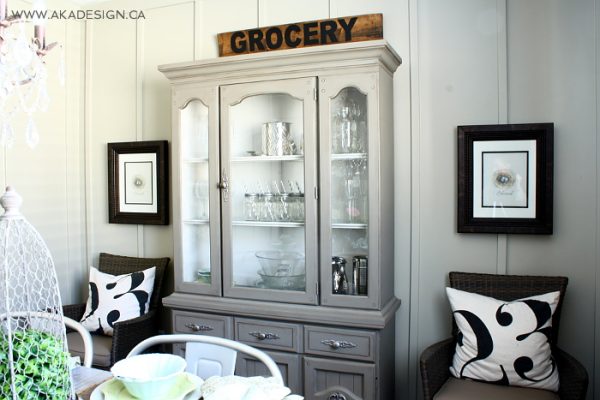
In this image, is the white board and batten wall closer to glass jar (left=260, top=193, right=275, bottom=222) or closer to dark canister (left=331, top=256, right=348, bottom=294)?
dark canister (left=331, top=256, right=348, bottom=294)

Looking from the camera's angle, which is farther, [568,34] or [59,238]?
[59,238]

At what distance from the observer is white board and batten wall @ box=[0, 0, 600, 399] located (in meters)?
2.43

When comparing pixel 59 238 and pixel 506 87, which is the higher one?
pixel 506 87

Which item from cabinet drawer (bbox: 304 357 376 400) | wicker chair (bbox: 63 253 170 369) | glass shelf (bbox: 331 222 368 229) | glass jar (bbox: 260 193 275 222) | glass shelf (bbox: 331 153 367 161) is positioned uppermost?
glass shelf (bbox: 331 153 367 161)

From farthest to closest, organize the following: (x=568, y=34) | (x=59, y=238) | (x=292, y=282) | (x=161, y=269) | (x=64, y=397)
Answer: (x=59, y=238), (x=161, y=269), (x=292, y=282), (x=568, y=34), (x=64, y=397)

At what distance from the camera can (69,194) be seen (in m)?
3.46

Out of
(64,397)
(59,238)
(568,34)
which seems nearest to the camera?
(64,397)

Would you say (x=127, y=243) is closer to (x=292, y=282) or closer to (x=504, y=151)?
(x=292, y=282)

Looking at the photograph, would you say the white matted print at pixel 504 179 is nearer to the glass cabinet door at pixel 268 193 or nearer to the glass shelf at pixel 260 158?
the glass cabinet door at pixel 268 193

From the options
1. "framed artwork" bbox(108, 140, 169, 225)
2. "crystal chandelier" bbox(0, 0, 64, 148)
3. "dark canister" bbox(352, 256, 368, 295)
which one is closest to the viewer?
"crystal chandelier" bbox(0, 0, 64, 148)

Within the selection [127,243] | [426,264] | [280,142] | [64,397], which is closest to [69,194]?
[127,243]

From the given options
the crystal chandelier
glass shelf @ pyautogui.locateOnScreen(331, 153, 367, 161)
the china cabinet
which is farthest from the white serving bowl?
glass shelf @ pyautogui.locateOnScreen(331, 153, 367, 161)

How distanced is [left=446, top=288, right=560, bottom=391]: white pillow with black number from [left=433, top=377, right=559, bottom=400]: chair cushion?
4 centimetres

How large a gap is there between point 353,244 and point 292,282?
381mm
